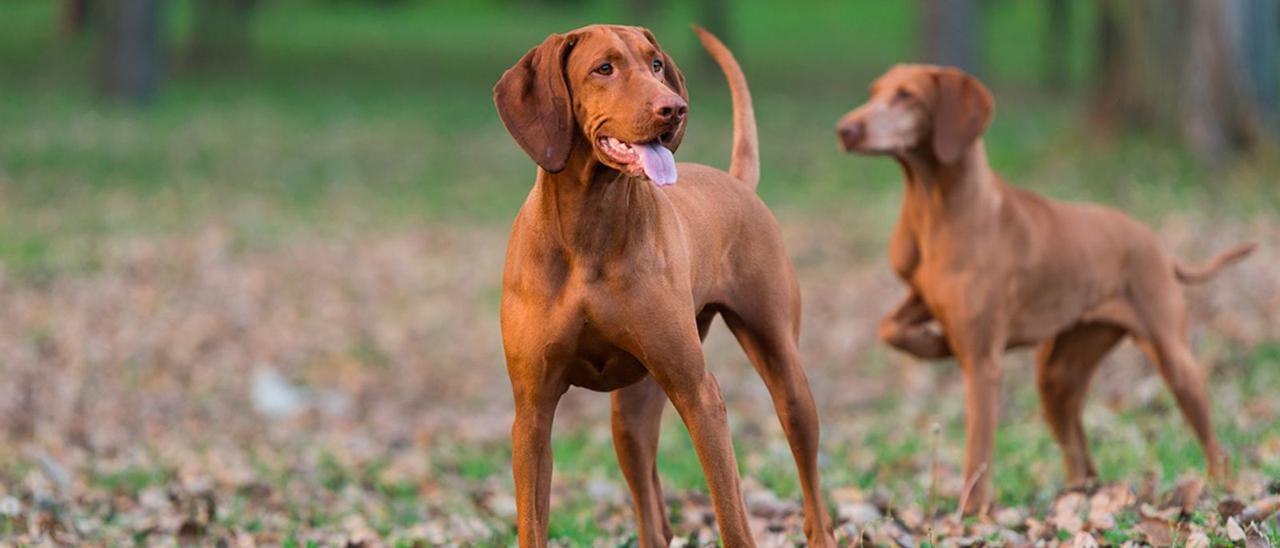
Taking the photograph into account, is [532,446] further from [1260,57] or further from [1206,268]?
[1260,57]

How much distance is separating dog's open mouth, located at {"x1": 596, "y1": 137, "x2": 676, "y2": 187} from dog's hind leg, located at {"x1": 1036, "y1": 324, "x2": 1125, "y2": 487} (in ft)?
13.3

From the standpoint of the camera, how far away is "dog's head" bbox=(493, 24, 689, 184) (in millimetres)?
3855

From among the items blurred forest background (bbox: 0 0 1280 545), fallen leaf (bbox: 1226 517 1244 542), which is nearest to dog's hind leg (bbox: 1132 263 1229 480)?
blurred forest background (bbox: 0 0 1280 545)

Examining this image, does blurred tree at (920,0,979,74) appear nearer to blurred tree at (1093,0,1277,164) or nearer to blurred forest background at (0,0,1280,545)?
blurred forest background at (0,0,1280,545)

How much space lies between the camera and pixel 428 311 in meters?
12.5

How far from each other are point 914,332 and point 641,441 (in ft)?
7.90

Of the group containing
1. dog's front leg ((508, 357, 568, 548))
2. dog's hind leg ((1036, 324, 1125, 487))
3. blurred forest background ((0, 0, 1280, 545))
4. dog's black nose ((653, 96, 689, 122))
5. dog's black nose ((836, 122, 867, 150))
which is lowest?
blurred forest background ((0, 0, 1280, 545))

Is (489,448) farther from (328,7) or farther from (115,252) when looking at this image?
(328,7)

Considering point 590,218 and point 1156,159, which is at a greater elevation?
point 590,218

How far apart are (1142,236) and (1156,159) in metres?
6.96

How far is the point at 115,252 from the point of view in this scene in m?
13.3

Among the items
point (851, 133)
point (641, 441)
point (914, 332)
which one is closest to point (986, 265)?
point (914, 332)

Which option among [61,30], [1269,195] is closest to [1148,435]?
[1269,195]

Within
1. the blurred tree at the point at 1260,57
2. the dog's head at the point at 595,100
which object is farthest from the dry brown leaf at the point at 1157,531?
the blurred tree at the point at 1260,57
